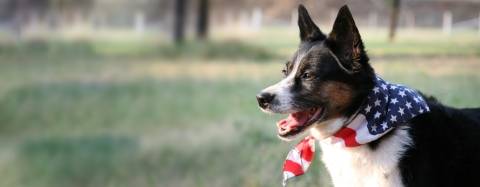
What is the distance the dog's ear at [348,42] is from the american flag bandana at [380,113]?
13 cm

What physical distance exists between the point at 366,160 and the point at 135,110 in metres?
3.86

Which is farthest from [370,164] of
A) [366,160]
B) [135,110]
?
[135,110]

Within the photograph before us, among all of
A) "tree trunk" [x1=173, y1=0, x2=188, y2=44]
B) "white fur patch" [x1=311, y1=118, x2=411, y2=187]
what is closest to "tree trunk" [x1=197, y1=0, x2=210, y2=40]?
"tree trunk" [x1=173, y1=0, x2=188, y2=44]

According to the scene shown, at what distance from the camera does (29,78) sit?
21.0ft

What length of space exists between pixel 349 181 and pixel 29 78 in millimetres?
4263

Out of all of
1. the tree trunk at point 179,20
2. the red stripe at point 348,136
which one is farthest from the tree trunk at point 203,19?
the red stripe at point 348,136

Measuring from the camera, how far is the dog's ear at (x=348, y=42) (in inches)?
107

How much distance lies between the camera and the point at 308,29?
296cm

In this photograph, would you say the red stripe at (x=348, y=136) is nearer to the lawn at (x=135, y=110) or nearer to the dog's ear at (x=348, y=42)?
the dog's ear at (x=348, y=42)

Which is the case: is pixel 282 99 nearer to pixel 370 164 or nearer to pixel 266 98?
pixel 266 98

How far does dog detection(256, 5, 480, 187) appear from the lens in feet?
8.84

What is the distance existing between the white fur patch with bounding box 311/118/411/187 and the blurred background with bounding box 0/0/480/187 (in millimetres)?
1983

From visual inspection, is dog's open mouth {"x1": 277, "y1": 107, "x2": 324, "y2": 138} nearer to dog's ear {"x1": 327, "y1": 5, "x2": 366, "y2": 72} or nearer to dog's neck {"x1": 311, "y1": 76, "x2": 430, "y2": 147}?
dog's neck {"x1": 311, "y1": 76, "x2": 430, "y2": 147}

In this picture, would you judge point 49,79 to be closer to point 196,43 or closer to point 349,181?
point 196,43
